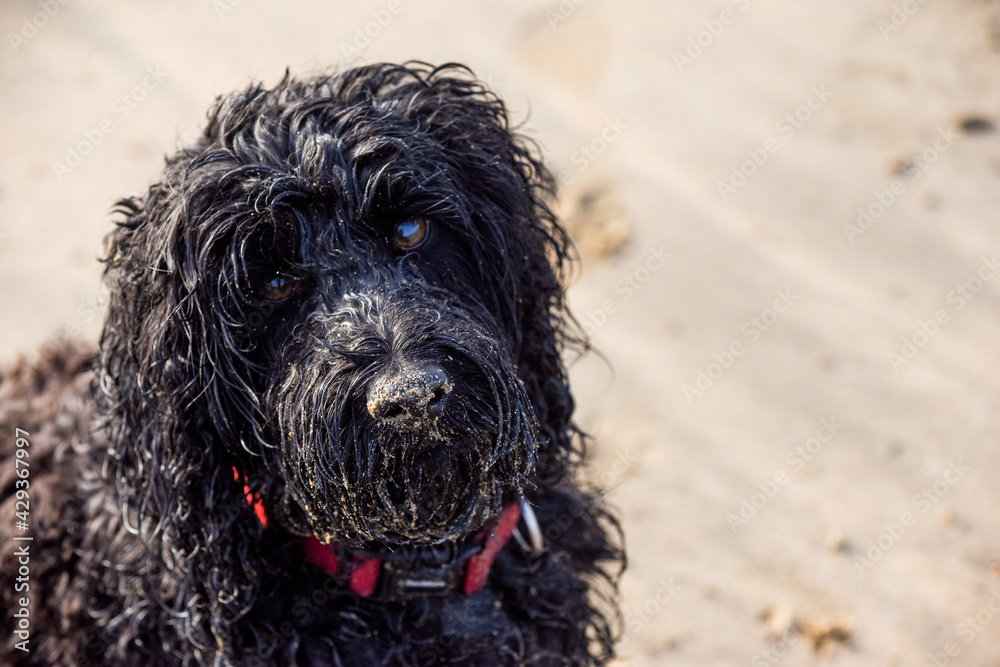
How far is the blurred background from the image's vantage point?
4.00m

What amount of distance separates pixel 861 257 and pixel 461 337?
12.0 feet

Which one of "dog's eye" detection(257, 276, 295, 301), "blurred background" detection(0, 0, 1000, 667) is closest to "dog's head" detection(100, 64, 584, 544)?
"dog's eye" detection(257, 276, 295, 301)

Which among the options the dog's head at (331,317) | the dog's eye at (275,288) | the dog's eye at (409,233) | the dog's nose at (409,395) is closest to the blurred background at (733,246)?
the dog's head at (331,317)

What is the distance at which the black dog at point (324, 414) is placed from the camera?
85.7 inches

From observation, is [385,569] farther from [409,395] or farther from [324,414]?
[409,395]

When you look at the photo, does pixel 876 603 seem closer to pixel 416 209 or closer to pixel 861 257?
pixel 861 257

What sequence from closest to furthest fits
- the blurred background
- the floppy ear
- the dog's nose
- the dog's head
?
the dog's nose
the dog's head
the floppy ear
the blurred background

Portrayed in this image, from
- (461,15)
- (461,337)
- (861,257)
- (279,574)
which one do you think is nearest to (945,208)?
(861,257)

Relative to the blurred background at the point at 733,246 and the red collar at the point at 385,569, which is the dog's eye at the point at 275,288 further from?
the blurred background at the point at 733,246

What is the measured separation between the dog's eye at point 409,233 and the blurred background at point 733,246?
0.85 m

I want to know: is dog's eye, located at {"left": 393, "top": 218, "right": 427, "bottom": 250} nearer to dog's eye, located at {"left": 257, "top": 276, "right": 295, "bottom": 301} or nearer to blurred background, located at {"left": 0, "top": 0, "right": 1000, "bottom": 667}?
dog's eye, located at {"left": 257, "top": 276, "right": 295, "bottom": 301}

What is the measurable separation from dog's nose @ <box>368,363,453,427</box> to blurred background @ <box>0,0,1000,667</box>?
53.5 inches

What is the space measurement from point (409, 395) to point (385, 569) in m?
0.72

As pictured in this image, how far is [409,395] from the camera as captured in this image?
1966 millimetres
